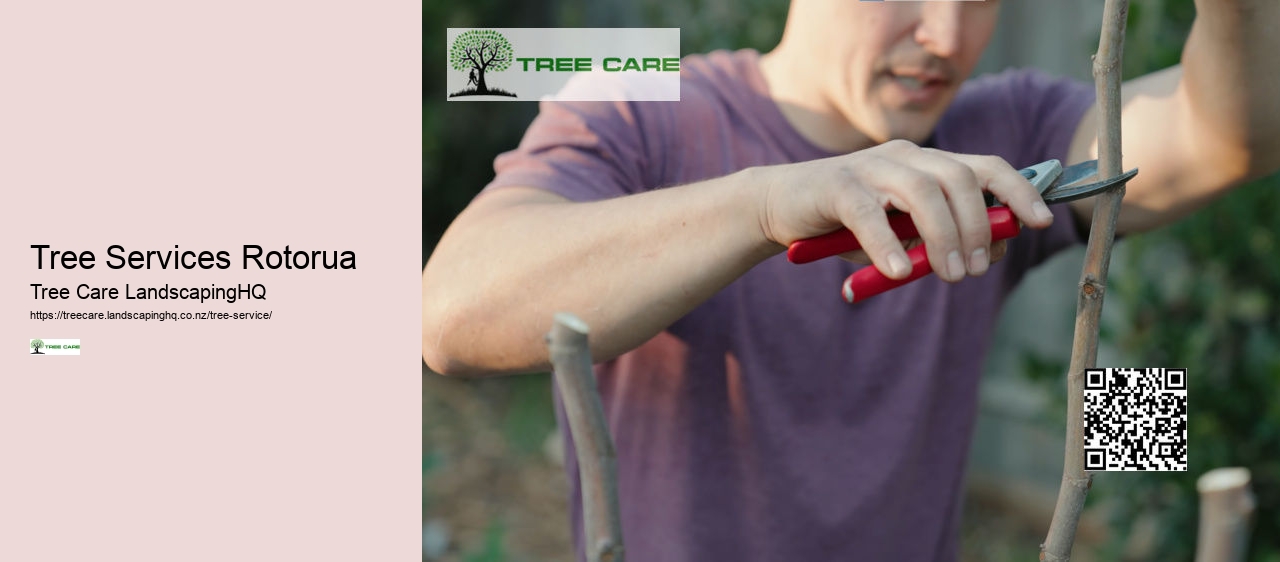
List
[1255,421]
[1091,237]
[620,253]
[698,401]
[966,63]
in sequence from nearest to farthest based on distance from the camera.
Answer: [1091,237], [620,253], [966,63], [698,401], [1255,421]

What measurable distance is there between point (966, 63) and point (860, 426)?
454mm

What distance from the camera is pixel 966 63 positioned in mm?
1235

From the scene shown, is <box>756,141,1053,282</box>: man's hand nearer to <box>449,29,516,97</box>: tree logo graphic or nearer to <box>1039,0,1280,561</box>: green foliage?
<box>449,29,516,97</box>: tree logo graphic

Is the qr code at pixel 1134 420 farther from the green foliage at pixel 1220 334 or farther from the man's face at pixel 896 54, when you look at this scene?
the green foliage at pixel 1220 334

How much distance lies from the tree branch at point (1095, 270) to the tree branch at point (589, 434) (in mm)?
331

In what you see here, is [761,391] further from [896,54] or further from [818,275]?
[896,54]

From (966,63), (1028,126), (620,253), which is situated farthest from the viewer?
(1028,126)

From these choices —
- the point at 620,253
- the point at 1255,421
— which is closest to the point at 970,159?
the point at 620,253

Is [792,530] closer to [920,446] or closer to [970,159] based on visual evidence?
[920,446]

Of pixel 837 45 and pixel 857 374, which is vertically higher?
pixel 837 45

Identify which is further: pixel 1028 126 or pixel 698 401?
pixel 1028 126

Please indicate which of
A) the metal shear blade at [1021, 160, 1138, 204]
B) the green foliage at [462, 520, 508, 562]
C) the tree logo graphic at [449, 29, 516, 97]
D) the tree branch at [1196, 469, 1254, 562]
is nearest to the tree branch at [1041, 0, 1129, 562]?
the metal shear blade at [1021, 160, 1138, 204]

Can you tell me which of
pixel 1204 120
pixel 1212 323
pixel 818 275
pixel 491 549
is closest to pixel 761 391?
pixel 818 275

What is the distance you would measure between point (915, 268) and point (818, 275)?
50 cm
